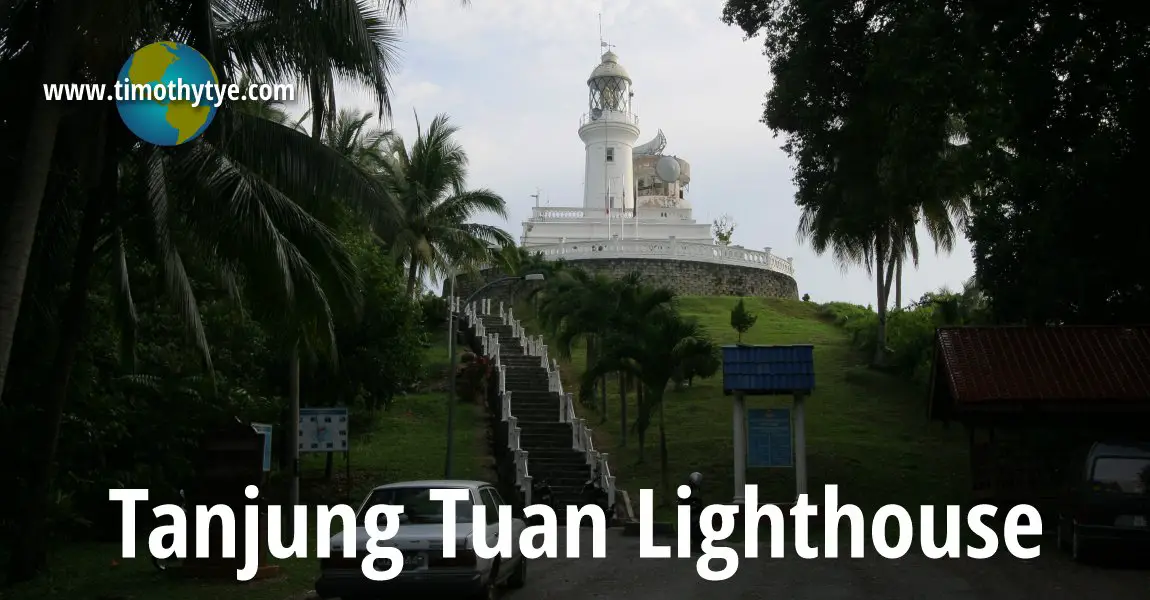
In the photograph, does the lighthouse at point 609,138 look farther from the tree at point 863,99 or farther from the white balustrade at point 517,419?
the tree at point 863,99

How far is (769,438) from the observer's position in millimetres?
22484

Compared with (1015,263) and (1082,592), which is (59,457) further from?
(1015,263)

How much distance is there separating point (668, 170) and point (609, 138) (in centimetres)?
524

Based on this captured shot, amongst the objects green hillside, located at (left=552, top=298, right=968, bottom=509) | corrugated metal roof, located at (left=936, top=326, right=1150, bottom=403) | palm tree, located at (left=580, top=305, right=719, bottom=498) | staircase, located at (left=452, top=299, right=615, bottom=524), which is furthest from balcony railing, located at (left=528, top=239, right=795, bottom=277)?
corrugated metal roof, located at (left=936, top=326, right=1150, bottom=403)

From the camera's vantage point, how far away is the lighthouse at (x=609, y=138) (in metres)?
80.6

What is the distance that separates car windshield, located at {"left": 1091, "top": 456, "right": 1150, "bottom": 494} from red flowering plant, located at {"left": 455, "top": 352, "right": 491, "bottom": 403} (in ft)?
80.1

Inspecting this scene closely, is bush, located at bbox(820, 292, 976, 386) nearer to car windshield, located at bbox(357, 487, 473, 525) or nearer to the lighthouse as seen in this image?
car windshield, located at bbox(357, 487, 473, 525)

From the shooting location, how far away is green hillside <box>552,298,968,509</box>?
25328mm

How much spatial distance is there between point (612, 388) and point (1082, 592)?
1142 inches

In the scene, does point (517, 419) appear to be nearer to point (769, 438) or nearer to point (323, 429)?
point (769, 438)

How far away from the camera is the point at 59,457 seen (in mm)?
16016

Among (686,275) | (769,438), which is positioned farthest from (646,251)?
(769,438)


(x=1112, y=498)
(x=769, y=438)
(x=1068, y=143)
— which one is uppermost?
(x=1068, y=143)

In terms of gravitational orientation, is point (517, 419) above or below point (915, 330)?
below
